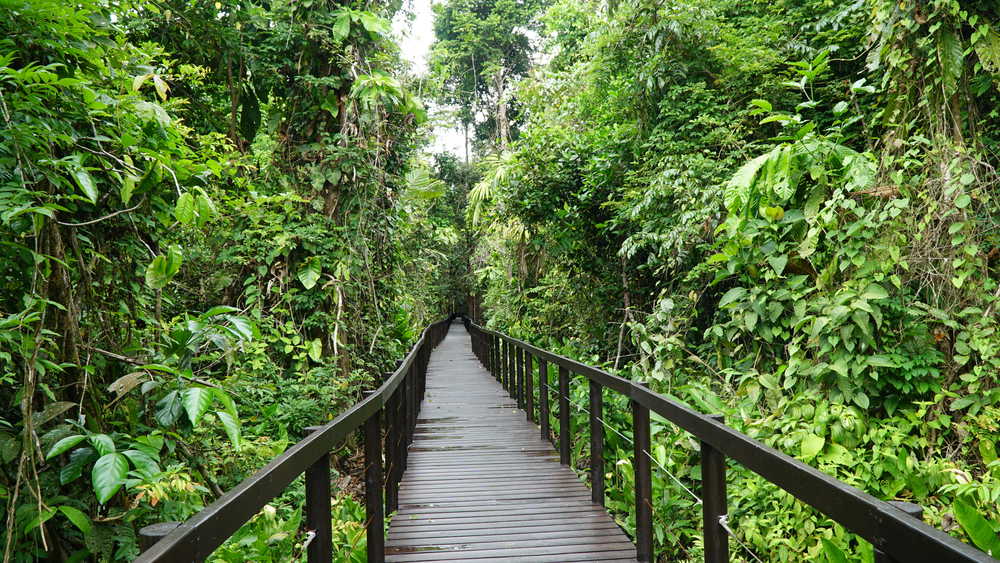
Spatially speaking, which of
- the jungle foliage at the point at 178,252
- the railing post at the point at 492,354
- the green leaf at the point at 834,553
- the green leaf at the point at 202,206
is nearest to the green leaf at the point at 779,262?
the green leaf at the point at 834,553

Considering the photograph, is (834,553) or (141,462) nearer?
(141,462)

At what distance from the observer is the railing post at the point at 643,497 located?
3059 mm

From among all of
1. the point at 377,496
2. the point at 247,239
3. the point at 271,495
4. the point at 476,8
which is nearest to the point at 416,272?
the point at 247,239

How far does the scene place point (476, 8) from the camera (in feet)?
92.1

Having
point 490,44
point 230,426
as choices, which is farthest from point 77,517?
point 490,44

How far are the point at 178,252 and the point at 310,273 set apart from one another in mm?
3933

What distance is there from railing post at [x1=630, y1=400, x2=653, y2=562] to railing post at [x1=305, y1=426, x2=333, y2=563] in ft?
5.20

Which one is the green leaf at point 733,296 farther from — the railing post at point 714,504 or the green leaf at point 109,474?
the green leaf at point 109,474

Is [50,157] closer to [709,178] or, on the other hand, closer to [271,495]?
[271,495]

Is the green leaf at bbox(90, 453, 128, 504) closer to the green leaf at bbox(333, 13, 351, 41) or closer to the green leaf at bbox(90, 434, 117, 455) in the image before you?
the green leaf at bbox(90, 434, 117, 455)

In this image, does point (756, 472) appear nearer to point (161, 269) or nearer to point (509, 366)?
point (161, 269)

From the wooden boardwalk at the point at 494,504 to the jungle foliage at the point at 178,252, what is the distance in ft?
1.66

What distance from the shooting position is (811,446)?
392 cm

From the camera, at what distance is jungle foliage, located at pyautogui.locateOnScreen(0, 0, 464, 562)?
215 cm
